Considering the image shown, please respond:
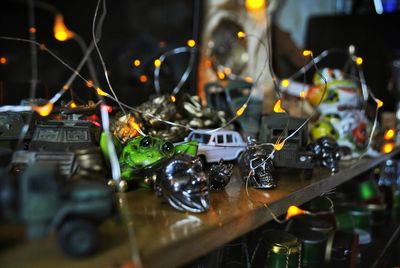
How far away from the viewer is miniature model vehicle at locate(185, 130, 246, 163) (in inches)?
34.4

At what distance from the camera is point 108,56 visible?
1054 mm

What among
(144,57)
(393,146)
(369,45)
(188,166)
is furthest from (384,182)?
(188,166)

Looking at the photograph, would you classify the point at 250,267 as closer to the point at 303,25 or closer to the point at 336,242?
the point at 336,242

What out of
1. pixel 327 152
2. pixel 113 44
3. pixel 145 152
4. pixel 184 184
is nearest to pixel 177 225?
pixel 184 184

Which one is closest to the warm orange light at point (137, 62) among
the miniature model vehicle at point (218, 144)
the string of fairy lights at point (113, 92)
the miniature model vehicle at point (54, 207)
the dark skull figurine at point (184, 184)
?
the string of fairy lights at point (113, 92)

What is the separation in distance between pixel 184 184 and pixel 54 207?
21 centimetres

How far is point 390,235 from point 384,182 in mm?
330

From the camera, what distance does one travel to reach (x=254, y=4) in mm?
1534

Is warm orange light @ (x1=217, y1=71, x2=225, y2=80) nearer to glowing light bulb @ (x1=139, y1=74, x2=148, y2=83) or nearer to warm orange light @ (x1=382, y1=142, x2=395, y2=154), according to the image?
glowing light bulb @ (x1=139, y1=74, x2=148, y2=83)

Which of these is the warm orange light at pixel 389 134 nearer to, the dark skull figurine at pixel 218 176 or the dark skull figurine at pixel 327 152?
the dark skull figurine at pixel 327 152

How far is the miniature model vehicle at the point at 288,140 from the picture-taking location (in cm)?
84

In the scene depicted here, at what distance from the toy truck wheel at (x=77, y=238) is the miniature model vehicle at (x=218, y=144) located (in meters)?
0.42

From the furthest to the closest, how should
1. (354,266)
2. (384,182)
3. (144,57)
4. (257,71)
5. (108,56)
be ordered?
(257,71)
(384,182)
(144,57)
(108,56)
(354,266)

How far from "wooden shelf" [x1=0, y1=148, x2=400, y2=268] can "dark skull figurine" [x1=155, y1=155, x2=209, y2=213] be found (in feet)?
0.05
